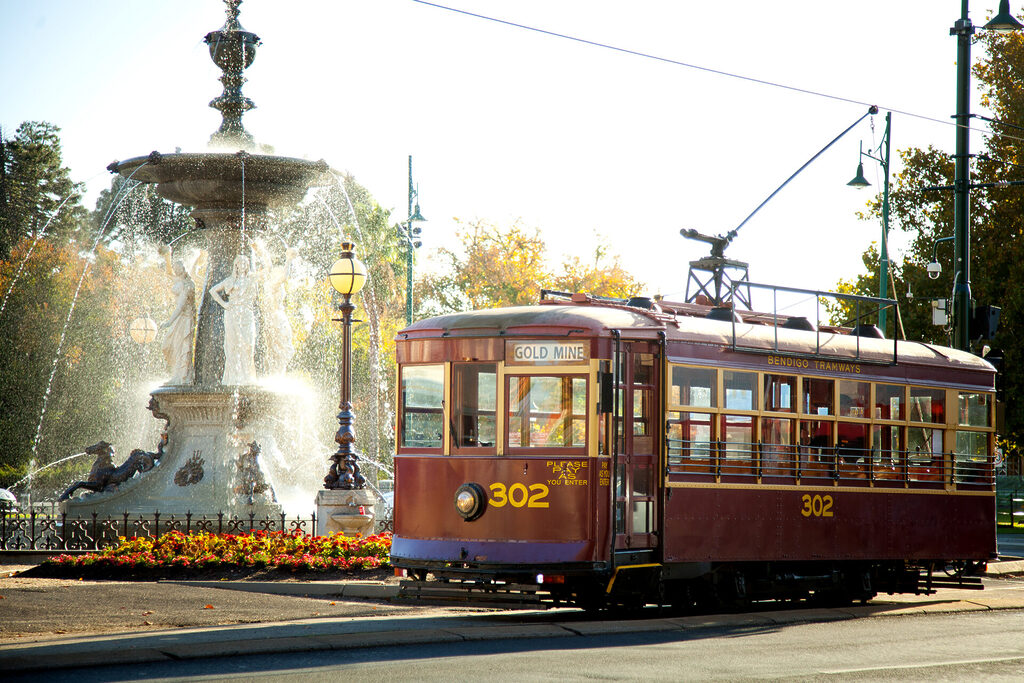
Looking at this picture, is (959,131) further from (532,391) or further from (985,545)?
(532,391)

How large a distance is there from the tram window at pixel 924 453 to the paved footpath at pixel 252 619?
1638 mm

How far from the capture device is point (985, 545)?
18000mm

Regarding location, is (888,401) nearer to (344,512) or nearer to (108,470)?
(344,512)

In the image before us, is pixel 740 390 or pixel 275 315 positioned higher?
pixel 275 315

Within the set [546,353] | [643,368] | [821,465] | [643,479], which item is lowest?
[643,479]

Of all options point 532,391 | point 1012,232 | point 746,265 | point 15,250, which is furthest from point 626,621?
point 15,250

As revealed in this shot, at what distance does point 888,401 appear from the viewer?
1672cm

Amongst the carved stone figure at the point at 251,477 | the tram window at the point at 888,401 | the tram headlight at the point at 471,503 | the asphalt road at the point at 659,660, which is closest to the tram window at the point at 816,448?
the tram window at the point at 888,401

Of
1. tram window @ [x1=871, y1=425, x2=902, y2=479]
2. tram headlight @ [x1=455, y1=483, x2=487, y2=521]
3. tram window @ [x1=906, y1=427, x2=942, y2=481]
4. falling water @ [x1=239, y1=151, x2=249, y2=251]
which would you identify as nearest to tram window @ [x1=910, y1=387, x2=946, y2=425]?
tram window @ [x1=906, y1=427, x2=942, y2=481]

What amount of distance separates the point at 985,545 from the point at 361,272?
380 inches

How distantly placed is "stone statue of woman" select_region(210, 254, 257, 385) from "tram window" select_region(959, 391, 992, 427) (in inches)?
489

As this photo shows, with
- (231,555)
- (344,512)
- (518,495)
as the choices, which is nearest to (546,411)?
(518,495)

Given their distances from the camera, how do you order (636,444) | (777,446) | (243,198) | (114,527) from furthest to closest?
1. (243,198)
2. (114,527)
3. (777,446)
4. (636,444)

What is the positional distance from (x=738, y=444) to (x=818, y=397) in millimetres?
1531
